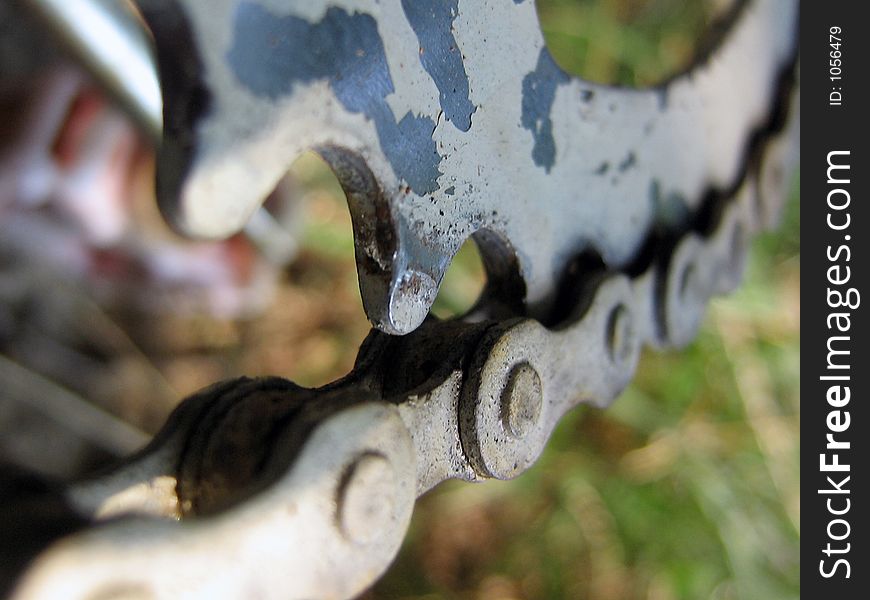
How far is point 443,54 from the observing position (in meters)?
0.39

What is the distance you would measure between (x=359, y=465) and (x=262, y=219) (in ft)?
2.44

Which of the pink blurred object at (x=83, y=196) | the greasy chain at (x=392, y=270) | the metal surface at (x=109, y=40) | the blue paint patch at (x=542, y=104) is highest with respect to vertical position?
the pink blurred object at (x=83, y=196)

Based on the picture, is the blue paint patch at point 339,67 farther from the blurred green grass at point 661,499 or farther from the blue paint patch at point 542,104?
the blurred green grass at point 661,499

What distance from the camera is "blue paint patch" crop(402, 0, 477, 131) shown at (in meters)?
0.38

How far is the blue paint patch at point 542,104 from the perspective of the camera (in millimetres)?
456

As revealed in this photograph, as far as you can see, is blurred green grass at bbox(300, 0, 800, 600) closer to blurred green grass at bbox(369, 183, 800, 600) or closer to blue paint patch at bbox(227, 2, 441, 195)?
blurred green grass at bbox(369, 183, 800, 600)

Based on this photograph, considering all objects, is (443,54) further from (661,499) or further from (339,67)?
(661,499)

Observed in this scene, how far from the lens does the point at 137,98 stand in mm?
715

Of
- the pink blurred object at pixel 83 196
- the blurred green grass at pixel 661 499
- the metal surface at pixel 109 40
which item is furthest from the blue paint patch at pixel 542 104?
the blurred green grass at pixel 661 499

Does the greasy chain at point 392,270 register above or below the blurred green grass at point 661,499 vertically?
below

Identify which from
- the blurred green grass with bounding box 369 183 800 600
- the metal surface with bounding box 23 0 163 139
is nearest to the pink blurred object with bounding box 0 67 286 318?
the metal surface with bounding box 23 0 163 139

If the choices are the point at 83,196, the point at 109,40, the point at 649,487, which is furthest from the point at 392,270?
the point at 649,487

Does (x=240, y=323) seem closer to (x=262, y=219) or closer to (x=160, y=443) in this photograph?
(x=262, y=219)

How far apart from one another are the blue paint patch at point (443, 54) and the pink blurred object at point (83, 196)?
631 millimetres
